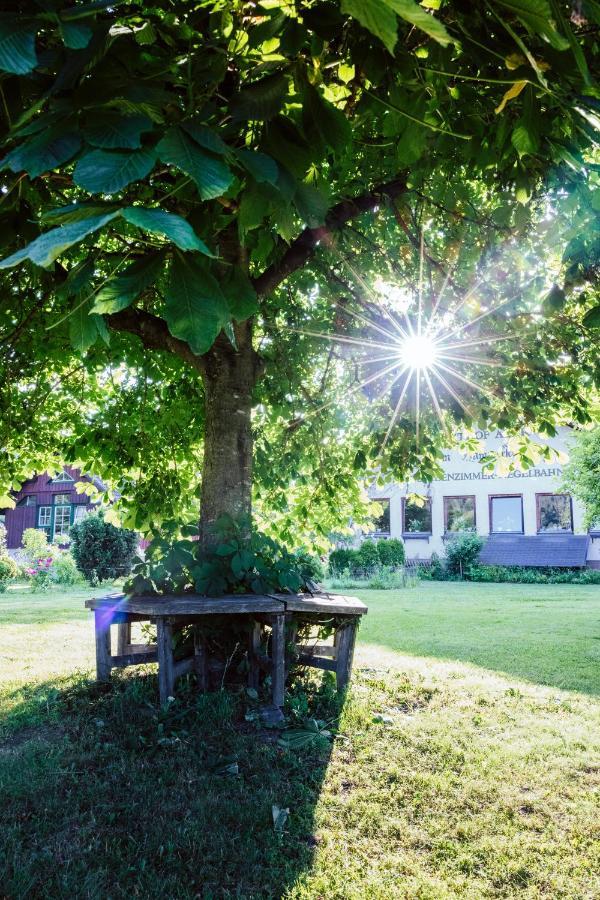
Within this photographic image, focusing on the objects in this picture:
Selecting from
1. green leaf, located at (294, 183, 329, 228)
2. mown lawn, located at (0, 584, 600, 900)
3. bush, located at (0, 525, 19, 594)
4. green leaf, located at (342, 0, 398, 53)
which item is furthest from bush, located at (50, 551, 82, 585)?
green leaf, located at (342, 0, 398, 53)

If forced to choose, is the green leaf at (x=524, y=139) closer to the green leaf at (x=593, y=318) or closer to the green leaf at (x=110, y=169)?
the green leaf at (x=593, y=318)

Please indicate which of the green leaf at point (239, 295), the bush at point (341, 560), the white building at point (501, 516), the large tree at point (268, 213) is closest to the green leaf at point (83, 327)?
the large tree at point (268, 213)

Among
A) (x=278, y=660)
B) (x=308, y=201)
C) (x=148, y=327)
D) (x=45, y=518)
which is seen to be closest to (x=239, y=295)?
(x=308, y=201)

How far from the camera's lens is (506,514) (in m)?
28.5

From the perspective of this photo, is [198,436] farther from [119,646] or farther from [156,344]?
[119,646]

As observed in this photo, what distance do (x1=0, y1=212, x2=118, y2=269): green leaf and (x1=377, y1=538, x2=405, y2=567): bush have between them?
24.1 m

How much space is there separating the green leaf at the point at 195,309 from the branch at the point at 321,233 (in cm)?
418

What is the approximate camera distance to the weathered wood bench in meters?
4.52

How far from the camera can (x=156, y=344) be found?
6.20 m

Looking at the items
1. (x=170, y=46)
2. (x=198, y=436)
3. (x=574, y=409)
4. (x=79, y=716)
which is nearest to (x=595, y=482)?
(x=574, y=409)

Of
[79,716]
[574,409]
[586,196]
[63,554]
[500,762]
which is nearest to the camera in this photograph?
[586,196]

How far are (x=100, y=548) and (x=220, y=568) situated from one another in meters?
16.8

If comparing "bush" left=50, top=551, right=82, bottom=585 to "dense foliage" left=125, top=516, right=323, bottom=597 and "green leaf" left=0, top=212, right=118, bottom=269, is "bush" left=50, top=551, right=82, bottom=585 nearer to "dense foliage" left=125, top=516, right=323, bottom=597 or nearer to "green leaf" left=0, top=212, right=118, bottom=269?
"dense foliage" left=125, top=516, right=323, bottom=597

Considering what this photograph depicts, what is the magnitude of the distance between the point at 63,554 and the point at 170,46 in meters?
23.2
